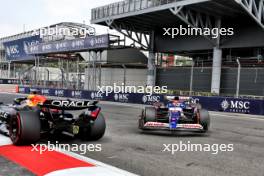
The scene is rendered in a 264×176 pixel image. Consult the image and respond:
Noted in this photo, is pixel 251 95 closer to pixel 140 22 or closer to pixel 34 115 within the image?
pixel 140 22

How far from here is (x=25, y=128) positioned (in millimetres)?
6094

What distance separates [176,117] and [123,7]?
22.1 m

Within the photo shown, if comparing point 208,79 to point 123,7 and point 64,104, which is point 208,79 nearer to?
point 123,7

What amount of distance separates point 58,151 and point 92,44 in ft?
76.3

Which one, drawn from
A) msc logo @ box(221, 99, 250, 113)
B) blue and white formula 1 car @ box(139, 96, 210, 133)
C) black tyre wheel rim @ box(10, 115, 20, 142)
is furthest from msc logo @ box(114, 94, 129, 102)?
black tyre wheel rim @ box(10, 115, 20, 142)

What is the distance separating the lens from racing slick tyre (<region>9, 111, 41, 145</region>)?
6098mm

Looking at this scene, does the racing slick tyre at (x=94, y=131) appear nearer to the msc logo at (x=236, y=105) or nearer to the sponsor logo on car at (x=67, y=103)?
the sponsor logo on car at (x=67, y=103)

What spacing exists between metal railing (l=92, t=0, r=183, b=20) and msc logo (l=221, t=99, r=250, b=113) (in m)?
10.4

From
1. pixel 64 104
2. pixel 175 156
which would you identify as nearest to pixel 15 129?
pixel 64 104

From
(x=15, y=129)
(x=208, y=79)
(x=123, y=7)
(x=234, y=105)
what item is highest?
(x=123, y=7)

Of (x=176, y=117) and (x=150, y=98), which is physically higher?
(x=176, y=117)

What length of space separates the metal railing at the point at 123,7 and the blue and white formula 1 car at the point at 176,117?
16964 mm

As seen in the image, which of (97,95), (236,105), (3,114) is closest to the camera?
(3,114)

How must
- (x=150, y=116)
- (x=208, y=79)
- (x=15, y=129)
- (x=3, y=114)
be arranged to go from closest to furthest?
(x=15, y=129)
(x=3, y=114)
(x=150, y=116)
(x=208, y=79)
